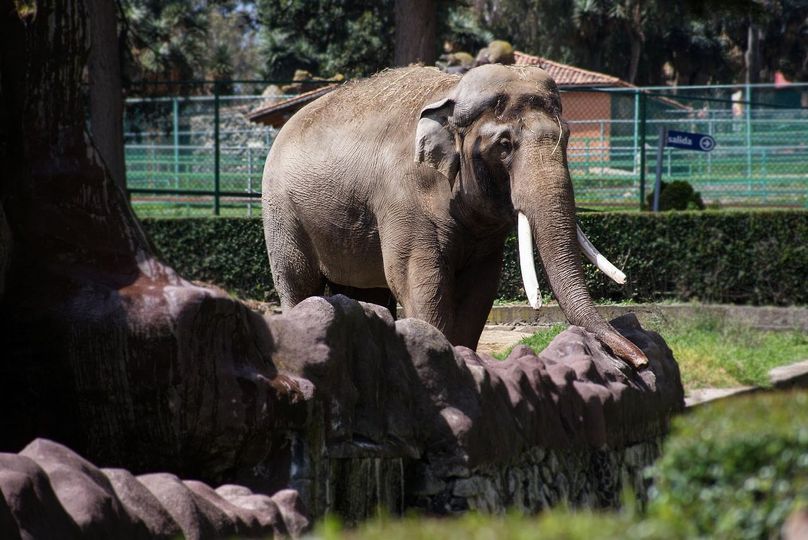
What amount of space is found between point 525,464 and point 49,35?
300 cm

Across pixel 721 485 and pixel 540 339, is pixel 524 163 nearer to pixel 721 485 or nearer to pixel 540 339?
pixel 540 339

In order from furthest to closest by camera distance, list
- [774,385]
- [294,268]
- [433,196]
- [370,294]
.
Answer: [774,385], [370,294], [294,268], [433,196]

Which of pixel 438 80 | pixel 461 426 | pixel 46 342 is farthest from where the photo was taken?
pixel 438 80

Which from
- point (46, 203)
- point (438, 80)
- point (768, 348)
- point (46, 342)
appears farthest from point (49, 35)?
point (768, 348)

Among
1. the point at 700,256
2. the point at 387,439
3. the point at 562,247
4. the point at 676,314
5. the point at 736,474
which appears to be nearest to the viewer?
the point at 736,474

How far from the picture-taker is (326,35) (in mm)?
42188

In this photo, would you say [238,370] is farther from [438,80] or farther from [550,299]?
[550,299]

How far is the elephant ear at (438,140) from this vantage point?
835 cm

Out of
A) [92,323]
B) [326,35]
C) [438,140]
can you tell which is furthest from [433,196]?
[326,35]

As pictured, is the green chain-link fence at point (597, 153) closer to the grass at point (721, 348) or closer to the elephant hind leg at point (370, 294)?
the grass at point (721, 348)

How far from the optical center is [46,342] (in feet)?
17.5

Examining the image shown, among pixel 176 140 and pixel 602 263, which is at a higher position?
pixel 176 140

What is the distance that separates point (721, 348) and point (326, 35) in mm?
31686

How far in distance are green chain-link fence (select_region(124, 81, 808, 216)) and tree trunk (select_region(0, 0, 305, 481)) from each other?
13582 millimetres
